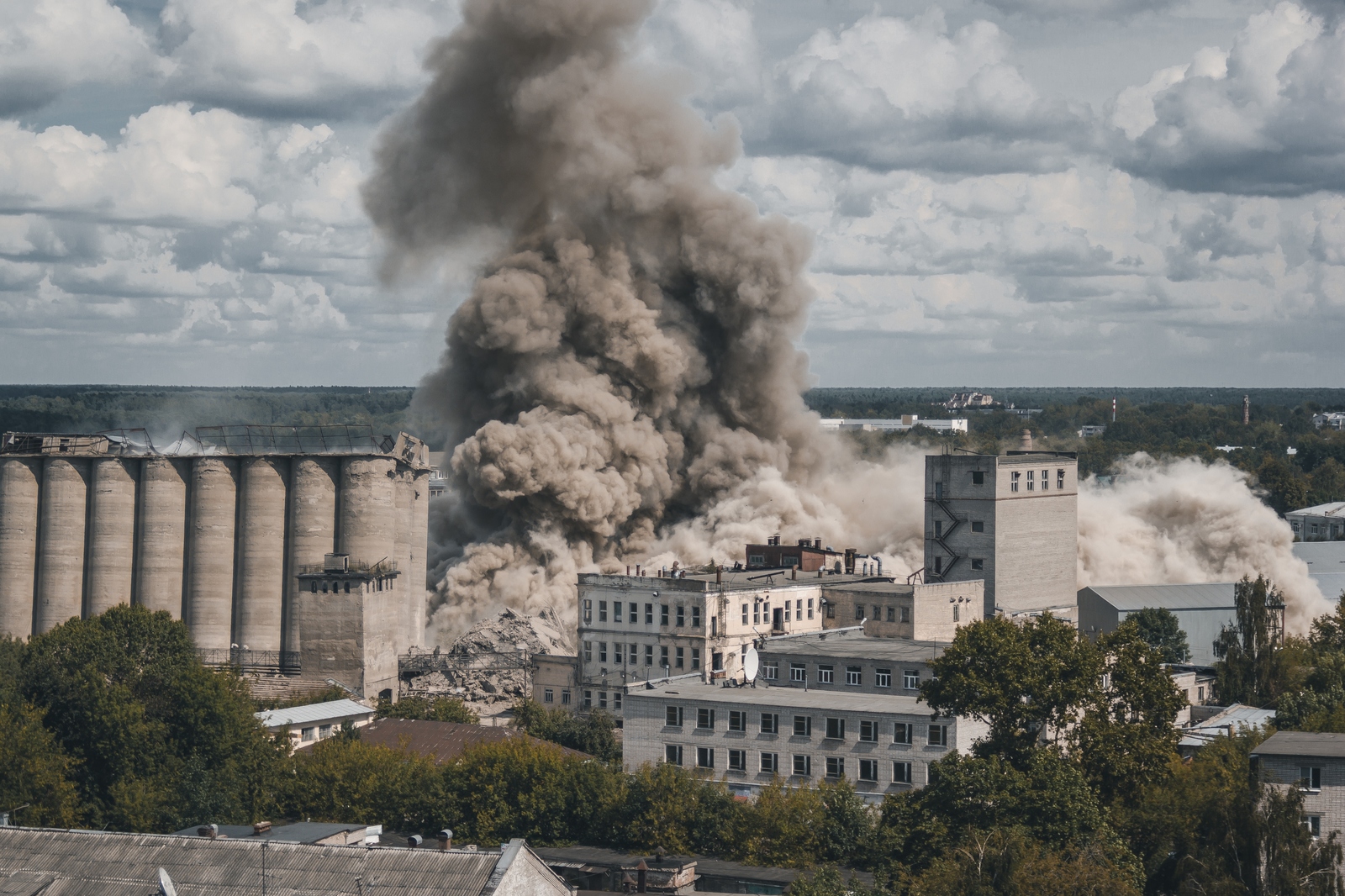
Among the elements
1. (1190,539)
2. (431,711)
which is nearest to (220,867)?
(431,711)

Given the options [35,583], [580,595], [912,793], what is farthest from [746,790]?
[35,583]

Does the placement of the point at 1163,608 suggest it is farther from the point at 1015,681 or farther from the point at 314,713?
the point at 1015,681

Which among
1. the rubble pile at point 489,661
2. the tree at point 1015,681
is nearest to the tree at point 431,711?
the rubble pile at point 489,661

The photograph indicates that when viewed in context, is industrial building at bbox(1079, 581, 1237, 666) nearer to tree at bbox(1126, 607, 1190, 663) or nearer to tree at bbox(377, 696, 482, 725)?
tree at bbox(1126, 607, 1190, 663)

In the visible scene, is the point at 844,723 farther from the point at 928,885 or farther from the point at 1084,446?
the point at 1084,446

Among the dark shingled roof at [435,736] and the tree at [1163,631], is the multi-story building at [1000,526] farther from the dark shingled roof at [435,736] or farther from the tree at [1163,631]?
the dark shingled roof at [435,736]

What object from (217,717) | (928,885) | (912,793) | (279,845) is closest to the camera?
(279,845)
